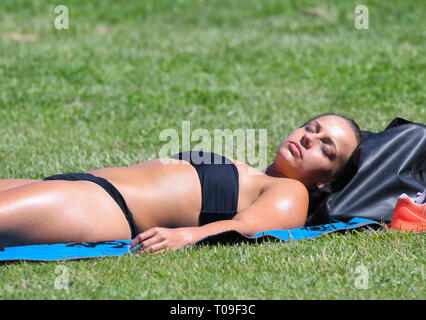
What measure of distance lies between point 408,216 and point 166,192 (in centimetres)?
168

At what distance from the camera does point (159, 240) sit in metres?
4.09

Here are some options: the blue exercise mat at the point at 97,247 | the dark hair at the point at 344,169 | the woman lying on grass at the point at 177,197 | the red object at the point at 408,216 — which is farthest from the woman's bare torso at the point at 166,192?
the red object at the point at 408,216

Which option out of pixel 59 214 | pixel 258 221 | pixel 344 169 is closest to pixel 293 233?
pixel 258 221

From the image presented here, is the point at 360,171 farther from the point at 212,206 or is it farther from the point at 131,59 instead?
the point at 131,59

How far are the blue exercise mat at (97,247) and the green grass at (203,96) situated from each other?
84 millimetres

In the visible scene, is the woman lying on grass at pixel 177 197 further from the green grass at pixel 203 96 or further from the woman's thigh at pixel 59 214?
the green grass at pixel 203 96

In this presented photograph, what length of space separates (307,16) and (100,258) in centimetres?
1065

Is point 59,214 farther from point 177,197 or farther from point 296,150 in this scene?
point 296,150

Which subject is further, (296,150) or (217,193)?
(296,150)

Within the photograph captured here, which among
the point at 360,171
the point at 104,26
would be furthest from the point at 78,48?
the point at 360,171

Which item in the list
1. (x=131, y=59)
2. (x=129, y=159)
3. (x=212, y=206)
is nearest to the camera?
(x=212, y=206)

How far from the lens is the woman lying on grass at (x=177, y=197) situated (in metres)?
4.11
